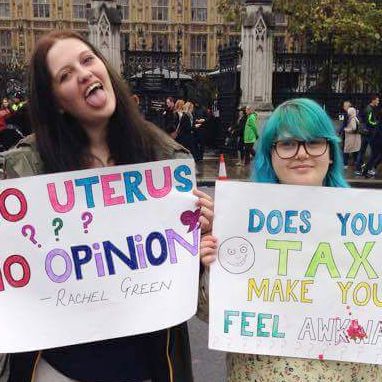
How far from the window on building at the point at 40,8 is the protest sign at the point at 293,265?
59.3m

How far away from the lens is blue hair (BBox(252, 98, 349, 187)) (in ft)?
6.17

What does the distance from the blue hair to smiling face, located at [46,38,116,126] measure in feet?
1.69

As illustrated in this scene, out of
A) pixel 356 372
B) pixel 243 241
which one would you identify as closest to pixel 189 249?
pixel 243 241

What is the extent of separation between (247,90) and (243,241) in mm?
15133

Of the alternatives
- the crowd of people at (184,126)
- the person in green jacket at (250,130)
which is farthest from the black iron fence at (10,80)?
the person in green jacket at (250,130)

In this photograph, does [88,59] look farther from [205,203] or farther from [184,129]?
[184,129]

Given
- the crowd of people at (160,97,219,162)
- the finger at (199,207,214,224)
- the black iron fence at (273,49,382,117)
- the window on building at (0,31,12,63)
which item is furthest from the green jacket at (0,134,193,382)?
the window on building at (0,31,12,63)

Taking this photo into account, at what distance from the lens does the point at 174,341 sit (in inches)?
75.7

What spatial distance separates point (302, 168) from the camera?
1916 mm

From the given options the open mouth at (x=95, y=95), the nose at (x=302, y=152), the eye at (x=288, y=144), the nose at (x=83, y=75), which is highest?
the nose at (x=83, y=75)

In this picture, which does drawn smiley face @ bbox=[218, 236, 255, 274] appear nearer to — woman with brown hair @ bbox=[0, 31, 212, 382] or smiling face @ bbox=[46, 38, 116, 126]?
woman with brown hair @ bbox=[0, 31, 212, 382]

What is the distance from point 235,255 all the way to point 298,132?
0.45m

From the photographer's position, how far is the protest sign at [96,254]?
1.85 metres

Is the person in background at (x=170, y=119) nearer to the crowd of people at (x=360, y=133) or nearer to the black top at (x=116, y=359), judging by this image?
the crowd of people at (x=360, y=133)
